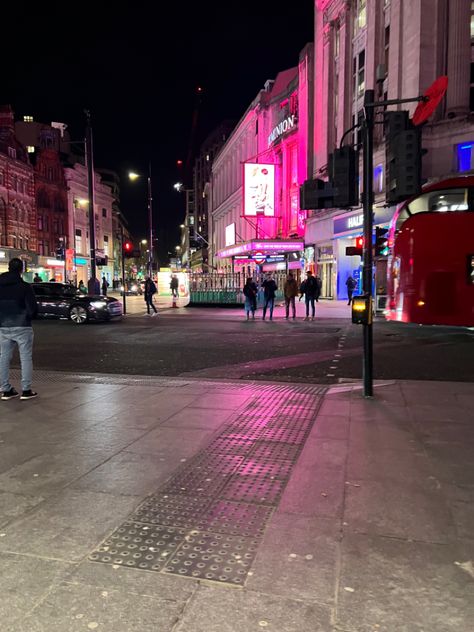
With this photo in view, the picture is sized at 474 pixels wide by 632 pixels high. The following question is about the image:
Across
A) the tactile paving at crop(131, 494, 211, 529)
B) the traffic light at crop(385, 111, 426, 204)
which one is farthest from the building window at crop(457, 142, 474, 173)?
the tactile paving at crop(131, 494, 211, 529)

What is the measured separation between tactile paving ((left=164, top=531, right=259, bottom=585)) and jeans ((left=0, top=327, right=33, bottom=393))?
459 cm

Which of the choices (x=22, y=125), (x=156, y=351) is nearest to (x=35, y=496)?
(x=156, y=351)

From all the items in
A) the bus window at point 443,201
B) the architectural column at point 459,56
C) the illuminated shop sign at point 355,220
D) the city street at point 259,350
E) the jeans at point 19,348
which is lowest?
the city street at point 259,350

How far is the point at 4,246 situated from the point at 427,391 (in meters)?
47.5

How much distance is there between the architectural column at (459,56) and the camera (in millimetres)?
23906

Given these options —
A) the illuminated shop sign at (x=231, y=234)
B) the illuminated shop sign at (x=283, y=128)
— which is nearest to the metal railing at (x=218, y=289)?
the illuminated shop sign at (x=283, y=128)

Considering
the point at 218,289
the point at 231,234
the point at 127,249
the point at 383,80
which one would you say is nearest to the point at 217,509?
the point at 383,80

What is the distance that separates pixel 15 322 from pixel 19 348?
37 centimetres

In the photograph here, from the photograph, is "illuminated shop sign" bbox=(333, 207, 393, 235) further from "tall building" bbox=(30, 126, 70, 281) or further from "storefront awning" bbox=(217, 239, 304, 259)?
"tall building" bbox=(30, 126, 70, 281)

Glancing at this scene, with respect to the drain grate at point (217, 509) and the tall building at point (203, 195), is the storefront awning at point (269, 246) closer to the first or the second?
the drain grate at point (217, 509)

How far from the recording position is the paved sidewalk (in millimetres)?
2502

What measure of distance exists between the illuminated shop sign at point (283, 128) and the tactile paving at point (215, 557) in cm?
3938

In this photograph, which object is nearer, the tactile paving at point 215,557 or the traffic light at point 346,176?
the tactile paving at point 215,557

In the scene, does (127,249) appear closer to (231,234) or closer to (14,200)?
(14,200)
